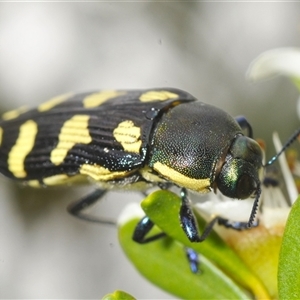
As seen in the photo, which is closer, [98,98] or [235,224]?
[235,224]

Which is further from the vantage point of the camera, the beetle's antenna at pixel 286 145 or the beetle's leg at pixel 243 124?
the beetle's leg at pixel 243 124

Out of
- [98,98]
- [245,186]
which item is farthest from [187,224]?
[98,98]

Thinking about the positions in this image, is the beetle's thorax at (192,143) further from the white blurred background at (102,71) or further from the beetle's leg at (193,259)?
the white blurred background at (102,71)

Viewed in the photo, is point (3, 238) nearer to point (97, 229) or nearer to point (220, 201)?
point (97, 229)

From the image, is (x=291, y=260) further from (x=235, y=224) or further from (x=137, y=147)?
(x=137, y=147)

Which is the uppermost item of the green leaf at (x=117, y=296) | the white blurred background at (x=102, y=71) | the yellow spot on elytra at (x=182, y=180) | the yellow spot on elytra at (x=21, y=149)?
the yellow spot on elytra at (x=182, y=180)

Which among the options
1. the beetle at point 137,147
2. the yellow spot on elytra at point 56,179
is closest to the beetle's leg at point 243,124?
the beetle at point 137,147

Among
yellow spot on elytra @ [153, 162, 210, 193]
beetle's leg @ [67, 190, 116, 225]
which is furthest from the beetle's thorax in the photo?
beetle's leg @ [67, 190, 116, 225]

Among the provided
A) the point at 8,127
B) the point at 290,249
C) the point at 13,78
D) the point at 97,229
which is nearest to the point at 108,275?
the point at 97,229
